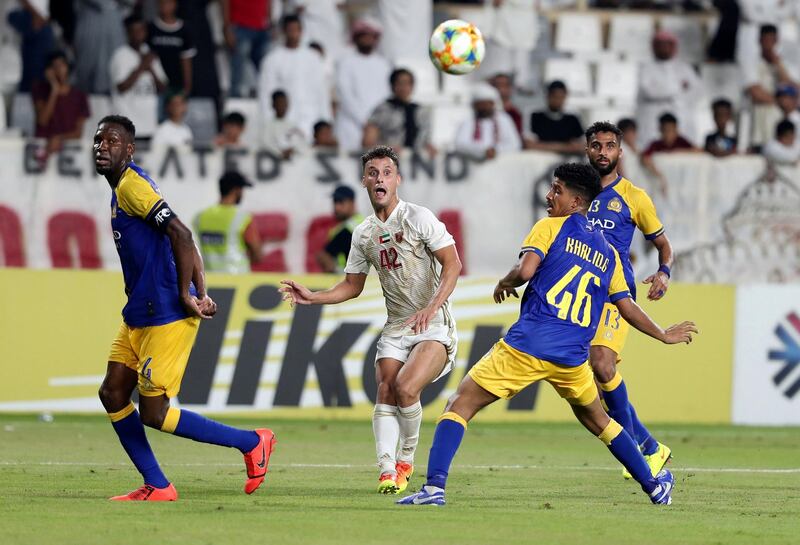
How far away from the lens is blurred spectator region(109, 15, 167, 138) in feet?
62.4

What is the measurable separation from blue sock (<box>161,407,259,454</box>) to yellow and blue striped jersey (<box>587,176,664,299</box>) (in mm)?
3311

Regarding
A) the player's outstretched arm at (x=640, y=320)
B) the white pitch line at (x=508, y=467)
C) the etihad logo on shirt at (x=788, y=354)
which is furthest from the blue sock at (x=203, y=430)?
the etihad logo on shirt at (x=788, y=354)

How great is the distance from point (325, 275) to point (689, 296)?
407cm

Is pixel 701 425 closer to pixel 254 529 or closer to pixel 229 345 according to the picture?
pixel 229 345

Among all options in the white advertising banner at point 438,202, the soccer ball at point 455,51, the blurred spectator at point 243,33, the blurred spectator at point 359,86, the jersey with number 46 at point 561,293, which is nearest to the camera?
the jersey with number 46 at point 561,293

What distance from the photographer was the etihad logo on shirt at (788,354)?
1691 cm

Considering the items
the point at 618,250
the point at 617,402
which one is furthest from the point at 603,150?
the point at 617,402

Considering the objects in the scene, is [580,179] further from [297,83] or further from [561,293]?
[297,83]

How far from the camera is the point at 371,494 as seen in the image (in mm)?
9477

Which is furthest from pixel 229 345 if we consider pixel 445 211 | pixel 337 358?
pixel 445 211

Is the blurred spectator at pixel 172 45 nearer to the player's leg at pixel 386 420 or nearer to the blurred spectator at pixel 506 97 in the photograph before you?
the blurred spectator at pixel 506 97

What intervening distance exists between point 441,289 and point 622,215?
232 cm

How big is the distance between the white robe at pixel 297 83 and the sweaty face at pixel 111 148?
10400mm

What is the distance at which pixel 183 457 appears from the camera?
40.1 ft
